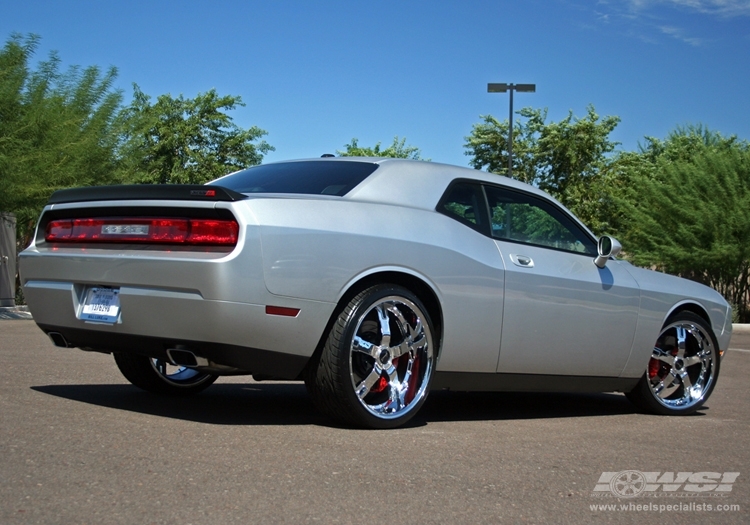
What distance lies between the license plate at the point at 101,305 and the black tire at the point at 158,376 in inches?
42.4

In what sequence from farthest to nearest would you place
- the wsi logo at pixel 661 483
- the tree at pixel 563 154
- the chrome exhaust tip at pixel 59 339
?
the tree at pixel 563 154 → the chrome exhaust tip at pixel 59 339 → the wsi logo at pixel 661 483

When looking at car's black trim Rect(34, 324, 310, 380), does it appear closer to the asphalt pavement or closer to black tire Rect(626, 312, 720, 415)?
the asphalt pavement

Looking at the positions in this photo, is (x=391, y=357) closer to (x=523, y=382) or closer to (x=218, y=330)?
(x=218, y=330)

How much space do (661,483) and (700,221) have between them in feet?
77.1

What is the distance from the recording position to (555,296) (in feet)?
20.5

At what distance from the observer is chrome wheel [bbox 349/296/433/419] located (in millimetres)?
5305

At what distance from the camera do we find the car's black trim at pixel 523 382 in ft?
19.1

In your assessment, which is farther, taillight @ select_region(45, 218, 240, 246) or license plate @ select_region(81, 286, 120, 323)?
license plate @ select_region(81, 286, 120, 323)

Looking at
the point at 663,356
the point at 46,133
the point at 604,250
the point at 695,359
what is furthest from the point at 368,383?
the point at 46,133

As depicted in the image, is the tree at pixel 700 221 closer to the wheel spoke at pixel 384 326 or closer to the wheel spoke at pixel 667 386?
the wheel spoke at pixel 667 386

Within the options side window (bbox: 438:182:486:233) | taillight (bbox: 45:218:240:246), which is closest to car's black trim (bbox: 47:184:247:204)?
taillight (bbox: 45:218:240:246)

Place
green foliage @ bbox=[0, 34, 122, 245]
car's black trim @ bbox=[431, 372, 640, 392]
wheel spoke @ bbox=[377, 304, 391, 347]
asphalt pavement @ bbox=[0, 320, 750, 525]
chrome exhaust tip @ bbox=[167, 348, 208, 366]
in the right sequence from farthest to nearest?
green foliage @ bbox=[0, 34, 122, 245] → car's black trim @ bbox=[431, 372, 640, 392] → wheel spoke @ bbox=[377, 304, 391, 347] → chrome exhaust tip @ bbox=[167, 348, 208, 366] → asphalt pavement @ bbox=[0, 320, 750, 525]

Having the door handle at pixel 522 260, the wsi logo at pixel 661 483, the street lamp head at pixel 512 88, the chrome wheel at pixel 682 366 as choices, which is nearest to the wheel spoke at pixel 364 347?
the door handle at pixel 522 260

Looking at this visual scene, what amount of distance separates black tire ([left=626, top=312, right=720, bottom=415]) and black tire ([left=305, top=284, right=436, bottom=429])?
7.46 feet
